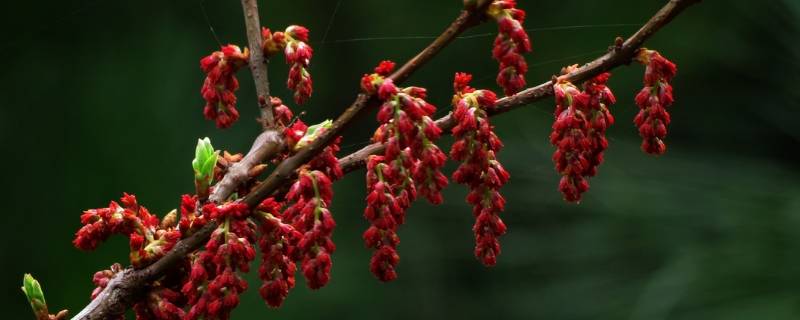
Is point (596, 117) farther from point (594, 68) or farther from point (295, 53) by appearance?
point (295, 53)

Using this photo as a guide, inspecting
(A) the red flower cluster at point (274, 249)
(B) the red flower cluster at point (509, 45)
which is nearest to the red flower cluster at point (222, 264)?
(A) the red flower cluster at point (274, 249)

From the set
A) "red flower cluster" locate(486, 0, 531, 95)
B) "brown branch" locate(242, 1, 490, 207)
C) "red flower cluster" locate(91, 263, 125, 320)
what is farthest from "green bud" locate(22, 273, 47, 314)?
"red flower cluster" locate(486, 0, 531, 95)

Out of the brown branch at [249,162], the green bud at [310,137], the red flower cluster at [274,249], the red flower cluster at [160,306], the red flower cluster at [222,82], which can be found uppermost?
the red flower cluster at [222,82]

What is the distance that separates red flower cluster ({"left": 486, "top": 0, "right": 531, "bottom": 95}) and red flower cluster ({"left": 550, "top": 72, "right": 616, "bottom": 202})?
29 mm

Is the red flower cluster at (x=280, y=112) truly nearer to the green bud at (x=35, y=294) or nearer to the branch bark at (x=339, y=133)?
the branch bark at (x=339, y=133)

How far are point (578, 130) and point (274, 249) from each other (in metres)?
0.15

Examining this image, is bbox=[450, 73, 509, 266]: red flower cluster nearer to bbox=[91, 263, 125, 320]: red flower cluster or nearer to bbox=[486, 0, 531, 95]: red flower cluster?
bbox=[486, 0, 531, 95]: red flower cluster

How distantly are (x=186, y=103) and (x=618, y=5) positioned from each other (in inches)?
25.2

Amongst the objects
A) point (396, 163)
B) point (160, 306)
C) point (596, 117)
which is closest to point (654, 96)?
point (596, 117)

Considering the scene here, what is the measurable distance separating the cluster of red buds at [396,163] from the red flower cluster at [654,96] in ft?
0.36

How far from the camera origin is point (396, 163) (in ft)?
1.32

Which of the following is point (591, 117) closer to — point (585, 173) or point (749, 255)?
point (585, 173)

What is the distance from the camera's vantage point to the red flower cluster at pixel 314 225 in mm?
390

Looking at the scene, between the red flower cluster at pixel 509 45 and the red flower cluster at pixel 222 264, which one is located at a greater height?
the red flower cluster at pixel 509 45
